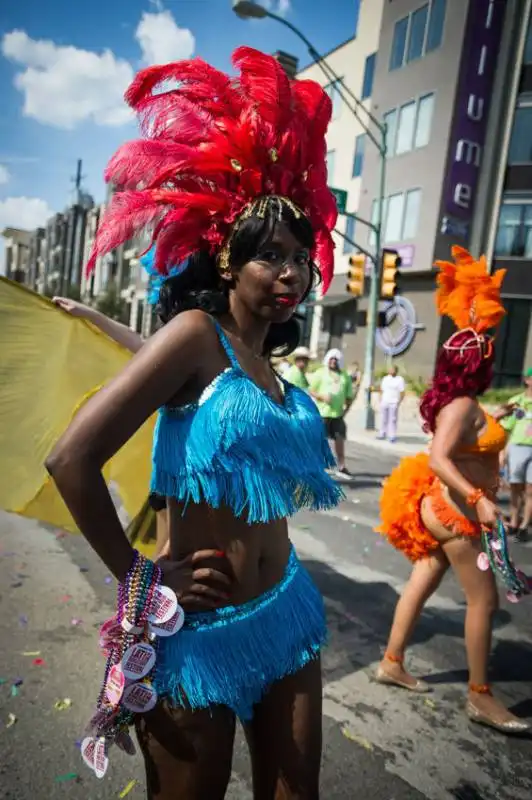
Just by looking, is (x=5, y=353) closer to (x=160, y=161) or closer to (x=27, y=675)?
(x=160, y=161)

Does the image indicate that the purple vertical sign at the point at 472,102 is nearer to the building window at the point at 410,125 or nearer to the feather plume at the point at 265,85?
the building window at the point at 410,125

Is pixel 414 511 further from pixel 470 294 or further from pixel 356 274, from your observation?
pixel 356 274

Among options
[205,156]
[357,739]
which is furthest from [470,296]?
[357,739]

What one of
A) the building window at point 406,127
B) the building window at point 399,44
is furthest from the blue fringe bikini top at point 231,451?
the building window at point 399,44

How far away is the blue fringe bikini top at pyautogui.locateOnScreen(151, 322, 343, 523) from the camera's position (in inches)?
53.3

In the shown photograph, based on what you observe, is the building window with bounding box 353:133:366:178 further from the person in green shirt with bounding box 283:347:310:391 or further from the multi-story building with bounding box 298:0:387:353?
the person in green shirt with bounding box 283:347:310:391

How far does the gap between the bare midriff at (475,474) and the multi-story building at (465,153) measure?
62.4 ft

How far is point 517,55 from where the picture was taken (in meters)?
20.1

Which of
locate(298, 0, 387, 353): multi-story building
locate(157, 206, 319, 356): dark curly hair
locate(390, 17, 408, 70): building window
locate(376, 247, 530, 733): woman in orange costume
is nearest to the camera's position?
locate(157, 206, 319, 356): dark curly hair

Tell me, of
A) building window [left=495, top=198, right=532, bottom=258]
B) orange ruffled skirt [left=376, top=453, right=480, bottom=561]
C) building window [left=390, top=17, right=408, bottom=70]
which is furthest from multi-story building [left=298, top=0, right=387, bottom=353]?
orange ruffled skirt [left=376, top=453, right=480, bottom=561]

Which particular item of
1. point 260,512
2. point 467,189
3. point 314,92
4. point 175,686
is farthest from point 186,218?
point 467,189

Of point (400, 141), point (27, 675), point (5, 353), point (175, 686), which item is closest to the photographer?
point (175, 686)

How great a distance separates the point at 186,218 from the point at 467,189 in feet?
72.6

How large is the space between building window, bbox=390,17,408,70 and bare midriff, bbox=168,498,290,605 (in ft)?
84.7
